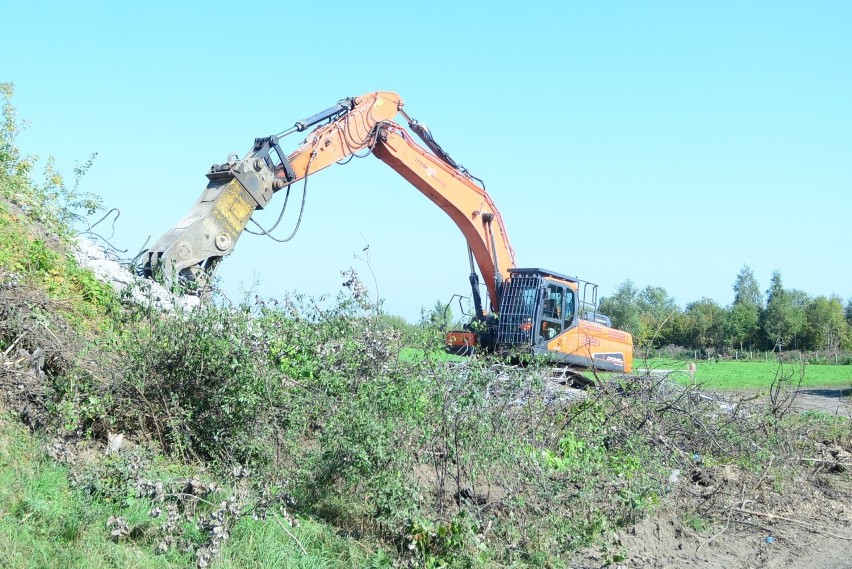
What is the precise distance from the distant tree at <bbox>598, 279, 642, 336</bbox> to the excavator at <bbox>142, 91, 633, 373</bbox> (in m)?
19.9

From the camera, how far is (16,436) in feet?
23.0

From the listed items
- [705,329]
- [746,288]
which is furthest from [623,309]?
[746,288]

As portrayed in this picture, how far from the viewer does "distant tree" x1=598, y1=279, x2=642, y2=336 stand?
1877 inches

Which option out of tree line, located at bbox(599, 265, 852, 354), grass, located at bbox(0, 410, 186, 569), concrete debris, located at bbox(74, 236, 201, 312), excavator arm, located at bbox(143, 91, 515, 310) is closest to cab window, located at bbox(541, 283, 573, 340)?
excavator arm, located at bbox(143, 91, 515, 310)

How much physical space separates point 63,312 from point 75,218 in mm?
3696

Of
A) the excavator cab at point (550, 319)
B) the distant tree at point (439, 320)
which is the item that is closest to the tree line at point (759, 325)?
the excavator cab at point (550, 319)

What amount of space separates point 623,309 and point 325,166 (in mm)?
48518

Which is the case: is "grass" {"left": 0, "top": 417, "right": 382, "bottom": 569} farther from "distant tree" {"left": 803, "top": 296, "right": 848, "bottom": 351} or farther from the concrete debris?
"distant tree" {"left": 803, "top": 296, "right": 848, "bottom": 351}

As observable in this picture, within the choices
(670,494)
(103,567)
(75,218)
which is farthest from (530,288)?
(103,567)

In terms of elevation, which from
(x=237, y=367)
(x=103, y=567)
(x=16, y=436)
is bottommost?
(x=103, y=567)

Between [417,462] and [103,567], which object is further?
[417,462]

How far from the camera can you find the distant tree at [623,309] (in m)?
47.7

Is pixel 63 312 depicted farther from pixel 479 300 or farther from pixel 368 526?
pixel 479 300

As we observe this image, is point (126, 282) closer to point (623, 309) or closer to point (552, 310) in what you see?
point (552, 310)
